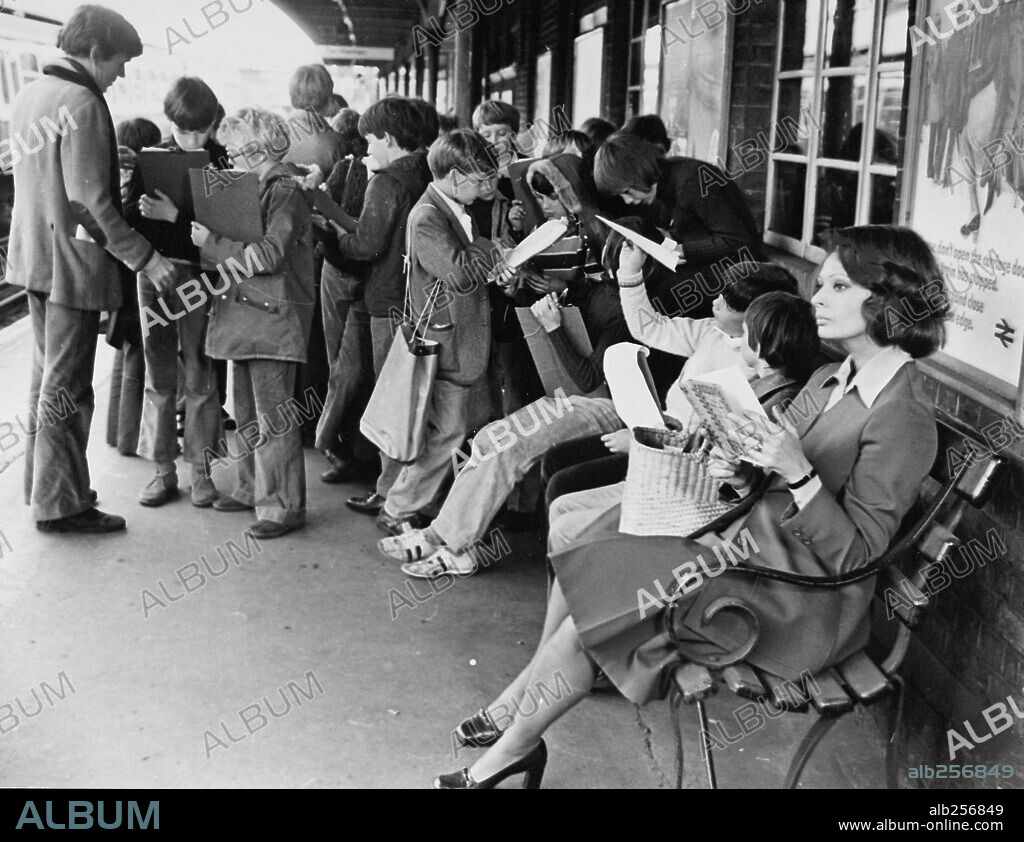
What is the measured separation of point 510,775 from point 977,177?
68.3 inches

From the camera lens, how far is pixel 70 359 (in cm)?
434

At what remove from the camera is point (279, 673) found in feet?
10.9

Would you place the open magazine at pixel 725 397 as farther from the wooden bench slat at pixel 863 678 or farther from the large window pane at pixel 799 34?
the large window pane at pixel 799 34

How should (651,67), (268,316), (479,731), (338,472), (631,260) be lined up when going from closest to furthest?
(479,731)
(631,260)
(268,316)
(338,472)
(651,67)

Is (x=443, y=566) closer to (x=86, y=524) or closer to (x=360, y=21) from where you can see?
(x=86, y=524)

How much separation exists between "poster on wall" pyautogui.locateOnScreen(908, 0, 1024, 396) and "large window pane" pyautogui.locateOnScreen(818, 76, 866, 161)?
1044 mm

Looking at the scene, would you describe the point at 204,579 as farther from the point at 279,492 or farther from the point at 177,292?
the point at 177,292

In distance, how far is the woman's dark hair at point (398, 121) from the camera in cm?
457

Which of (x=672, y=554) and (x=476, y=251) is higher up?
(x=476, y=251)

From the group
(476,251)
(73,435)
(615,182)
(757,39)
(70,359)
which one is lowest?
(73,435)

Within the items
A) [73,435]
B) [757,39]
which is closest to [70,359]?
[73,435]

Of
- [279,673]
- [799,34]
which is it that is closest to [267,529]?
[279,673]

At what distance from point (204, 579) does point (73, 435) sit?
0.85 metres

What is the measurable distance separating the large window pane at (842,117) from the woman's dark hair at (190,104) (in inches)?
95.2
